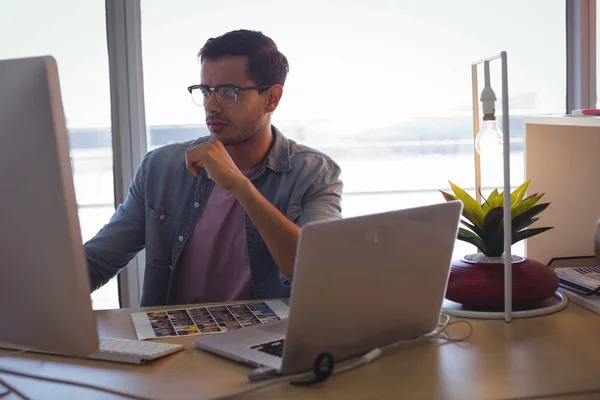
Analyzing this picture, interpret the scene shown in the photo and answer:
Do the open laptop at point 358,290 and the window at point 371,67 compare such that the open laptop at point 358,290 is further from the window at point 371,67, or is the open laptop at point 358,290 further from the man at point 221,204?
the window at point 371,67

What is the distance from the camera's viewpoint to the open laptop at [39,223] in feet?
3.02

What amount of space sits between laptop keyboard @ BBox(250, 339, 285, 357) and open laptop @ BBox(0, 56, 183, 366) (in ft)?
0.97

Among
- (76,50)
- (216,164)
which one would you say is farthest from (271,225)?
(76,50)

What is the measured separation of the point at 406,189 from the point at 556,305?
202 cm

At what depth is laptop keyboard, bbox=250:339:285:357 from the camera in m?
1.19

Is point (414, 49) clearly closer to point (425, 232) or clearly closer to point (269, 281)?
point (269, 281)

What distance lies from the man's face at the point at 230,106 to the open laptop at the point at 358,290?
2.35 ft

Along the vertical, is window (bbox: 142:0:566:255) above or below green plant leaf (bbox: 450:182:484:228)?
above

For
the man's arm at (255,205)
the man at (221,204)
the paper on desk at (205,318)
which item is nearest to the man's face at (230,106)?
the man at (221,204)

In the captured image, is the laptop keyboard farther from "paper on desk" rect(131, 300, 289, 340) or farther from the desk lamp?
the desk lamp

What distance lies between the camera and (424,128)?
9.57ft

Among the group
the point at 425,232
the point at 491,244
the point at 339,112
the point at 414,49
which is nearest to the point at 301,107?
the point at 339,112

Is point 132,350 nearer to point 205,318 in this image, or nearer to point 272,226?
point 205,318

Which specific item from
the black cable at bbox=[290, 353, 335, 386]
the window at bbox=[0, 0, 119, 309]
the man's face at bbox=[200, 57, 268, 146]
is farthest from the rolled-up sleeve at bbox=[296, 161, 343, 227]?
the window at bbox=[0, 0, 119, 309]
